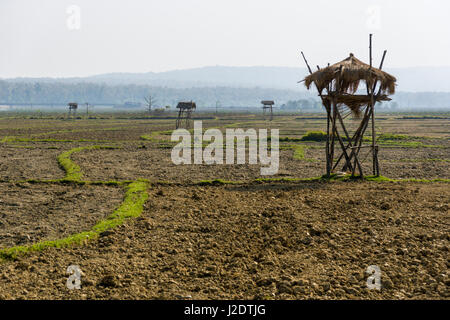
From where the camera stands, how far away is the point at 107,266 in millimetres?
7293

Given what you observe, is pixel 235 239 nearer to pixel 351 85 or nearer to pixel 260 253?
pixel 260 253

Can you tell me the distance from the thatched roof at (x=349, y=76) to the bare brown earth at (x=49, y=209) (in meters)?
7.59

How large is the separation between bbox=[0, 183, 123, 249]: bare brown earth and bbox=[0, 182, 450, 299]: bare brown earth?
41.6 inches

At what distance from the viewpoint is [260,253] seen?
307 inches

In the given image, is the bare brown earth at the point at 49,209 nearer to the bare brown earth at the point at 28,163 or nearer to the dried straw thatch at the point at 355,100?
the bare brown earth at the point at 28,163

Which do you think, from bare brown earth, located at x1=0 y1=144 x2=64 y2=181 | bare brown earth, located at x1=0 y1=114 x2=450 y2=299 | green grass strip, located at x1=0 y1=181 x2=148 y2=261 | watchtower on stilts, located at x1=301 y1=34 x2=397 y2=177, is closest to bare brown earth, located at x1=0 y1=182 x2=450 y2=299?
bare brown earth, located at x1=0 y1=114 x2=450 y2=299

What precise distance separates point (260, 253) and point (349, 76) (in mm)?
8689

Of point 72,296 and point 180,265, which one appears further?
point 180,265

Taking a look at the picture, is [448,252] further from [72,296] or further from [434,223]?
[72,296]

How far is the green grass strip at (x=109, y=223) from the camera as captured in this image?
7848mm

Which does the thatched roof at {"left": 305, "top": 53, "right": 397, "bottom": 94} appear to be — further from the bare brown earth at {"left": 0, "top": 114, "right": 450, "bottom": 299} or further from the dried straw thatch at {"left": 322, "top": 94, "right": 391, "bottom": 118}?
the bare brown earth at {"left": 0, "top": 114, "right": 450, "bottom": 299}

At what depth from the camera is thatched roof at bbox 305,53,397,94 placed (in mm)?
14445
